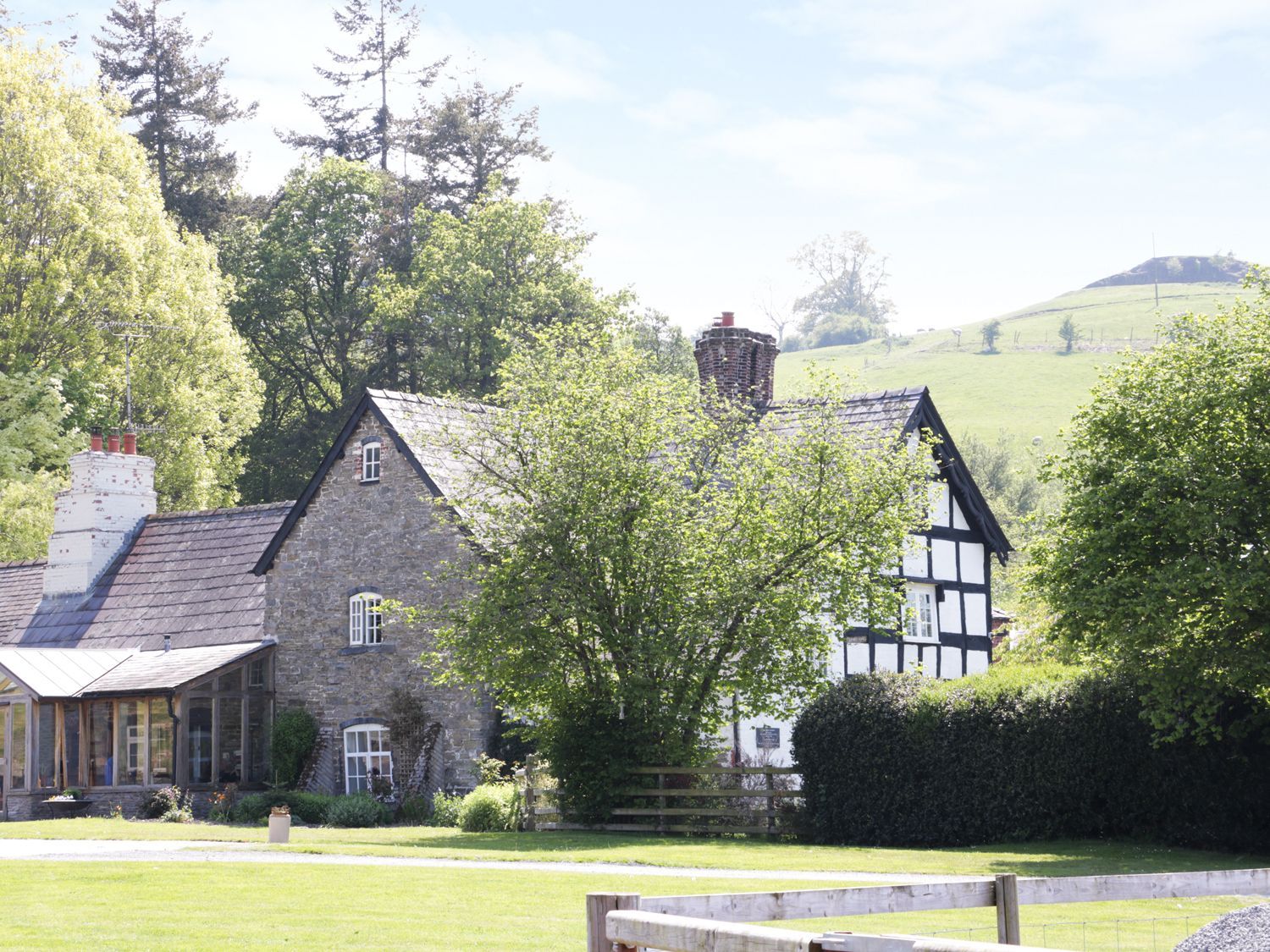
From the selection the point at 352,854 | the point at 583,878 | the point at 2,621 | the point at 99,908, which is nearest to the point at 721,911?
the point at 99,908

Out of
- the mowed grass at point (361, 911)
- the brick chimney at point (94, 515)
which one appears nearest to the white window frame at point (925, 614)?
the mowed grass at point (361, 911)

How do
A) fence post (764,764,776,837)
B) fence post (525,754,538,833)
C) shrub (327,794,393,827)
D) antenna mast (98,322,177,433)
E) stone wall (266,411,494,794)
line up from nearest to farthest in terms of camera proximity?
fence post (764,764,776,837), fence post (525,754,538,833), shrub (327,794,393,827), stone wall (266,411,494,794), antenna mast (98,322,177,433)

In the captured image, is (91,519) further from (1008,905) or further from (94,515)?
(1008,905)

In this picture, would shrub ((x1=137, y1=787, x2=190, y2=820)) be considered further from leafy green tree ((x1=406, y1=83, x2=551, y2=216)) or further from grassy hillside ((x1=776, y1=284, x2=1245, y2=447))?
grassy hillside ((x1=776, y1=284, x2=1245, y2=447))

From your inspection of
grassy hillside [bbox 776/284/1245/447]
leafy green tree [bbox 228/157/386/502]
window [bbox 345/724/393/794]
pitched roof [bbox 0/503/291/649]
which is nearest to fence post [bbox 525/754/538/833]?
window [bbox 345/724/393/794]

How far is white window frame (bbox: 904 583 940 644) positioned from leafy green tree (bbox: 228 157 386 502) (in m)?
28.1

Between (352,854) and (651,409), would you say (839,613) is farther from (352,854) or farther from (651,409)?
(352,854)

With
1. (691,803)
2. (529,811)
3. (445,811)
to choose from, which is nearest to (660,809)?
(691,803)

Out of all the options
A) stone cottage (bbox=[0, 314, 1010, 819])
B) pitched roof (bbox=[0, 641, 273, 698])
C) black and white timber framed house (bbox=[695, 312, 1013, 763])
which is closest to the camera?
black and white timber framed house (bbox=[695, 312, 1013, 763])

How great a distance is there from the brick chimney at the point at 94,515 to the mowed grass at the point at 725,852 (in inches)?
514

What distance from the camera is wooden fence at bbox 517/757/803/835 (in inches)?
961

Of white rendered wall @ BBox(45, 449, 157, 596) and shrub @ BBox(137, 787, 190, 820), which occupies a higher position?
white rendered wall @ BBox(45, 449, 157, 596)

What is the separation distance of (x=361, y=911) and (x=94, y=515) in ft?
87.9

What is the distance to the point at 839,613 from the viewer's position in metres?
25.5
